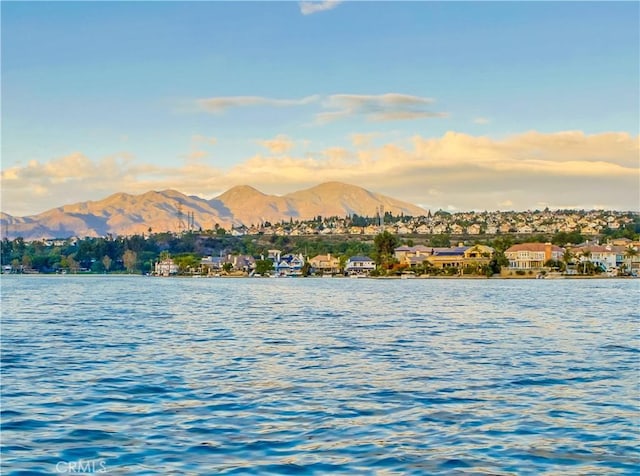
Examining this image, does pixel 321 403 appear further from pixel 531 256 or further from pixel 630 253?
pixel 630 253

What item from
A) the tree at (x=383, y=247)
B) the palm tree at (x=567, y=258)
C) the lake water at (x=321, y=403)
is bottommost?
the lake water at (x=321, y=403)

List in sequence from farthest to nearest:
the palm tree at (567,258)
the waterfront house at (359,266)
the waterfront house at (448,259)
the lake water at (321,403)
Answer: the waterfront house at (359,266)
the waterfront house at (448,259)
the palm tree at (567,258)
the lake water at (321,403)

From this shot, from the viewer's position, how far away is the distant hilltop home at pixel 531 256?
591 ft

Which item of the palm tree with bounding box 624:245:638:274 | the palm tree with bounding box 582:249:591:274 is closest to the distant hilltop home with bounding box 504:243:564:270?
the palm tree with bounding box 582:249:591:274

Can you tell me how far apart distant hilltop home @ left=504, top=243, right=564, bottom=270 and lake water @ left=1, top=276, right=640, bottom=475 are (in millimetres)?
150163

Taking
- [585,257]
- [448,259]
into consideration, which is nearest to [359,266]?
[448,259]

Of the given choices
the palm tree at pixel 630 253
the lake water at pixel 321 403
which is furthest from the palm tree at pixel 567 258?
the lake water at pixel 321 403

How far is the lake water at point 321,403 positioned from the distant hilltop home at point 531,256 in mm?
150163

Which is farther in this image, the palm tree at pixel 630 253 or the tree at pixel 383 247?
the tree at pixel 383 247

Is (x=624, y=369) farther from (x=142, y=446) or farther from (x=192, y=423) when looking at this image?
(x=142, y=446)

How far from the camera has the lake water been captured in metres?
12.4

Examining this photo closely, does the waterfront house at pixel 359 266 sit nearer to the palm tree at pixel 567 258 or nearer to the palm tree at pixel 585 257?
the palm tree at pixel 567 258

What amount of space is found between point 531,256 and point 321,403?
171 m

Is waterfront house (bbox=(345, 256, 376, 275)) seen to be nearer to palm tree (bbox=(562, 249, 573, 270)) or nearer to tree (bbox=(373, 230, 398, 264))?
tree (bbox=(373, 230, 398, 264))
